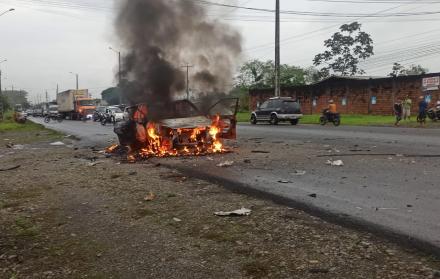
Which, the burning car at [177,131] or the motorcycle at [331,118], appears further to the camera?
the motorcycle at [331,118]

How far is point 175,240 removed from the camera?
512 cm

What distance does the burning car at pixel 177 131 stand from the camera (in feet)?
42.8

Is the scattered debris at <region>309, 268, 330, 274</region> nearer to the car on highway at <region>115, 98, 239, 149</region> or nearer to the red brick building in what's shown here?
the car on highway at <region>115, 98, 239, 149</region>

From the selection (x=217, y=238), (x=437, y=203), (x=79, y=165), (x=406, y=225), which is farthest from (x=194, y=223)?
(x=79, y=165)

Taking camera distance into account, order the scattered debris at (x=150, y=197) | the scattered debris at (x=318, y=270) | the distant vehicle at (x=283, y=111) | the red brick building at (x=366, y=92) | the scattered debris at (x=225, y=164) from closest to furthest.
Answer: the scattered debris at (x=318, y=270) → the scattered debris at (x=150, y=197) → the scattered debris at (x=225, y=164) → the distant vehicle at (x=283, y=111) → the red brick building at (x=366, y=92)

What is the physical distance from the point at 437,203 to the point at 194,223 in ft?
10.7

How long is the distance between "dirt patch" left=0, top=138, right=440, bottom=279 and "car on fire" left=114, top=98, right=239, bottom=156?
185 inches

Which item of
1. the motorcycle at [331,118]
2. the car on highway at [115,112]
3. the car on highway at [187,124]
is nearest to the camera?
the car on highway at [187,124]

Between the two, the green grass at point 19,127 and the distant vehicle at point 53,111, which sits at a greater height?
the distant vehicle at point 53,111

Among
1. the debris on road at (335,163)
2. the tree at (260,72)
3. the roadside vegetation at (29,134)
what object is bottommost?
the roadside vegetation at (29,134)

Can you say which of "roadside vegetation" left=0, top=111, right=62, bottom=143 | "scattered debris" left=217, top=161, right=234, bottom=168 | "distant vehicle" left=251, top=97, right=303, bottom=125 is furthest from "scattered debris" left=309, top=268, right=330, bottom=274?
"distant vehicle" left=251, top=97, right=303, bottom=125

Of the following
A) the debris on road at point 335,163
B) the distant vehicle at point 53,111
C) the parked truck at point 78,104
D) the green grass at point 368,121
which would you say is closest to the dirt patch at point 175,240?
the debris on road at point 335,163

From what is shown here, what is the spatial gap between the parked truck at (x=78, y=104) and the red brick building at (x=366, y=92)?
20.8m

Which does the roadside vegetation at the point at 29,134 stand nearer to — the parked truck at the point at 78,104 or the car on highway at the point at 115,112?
the car on highway at the point at 115,112
